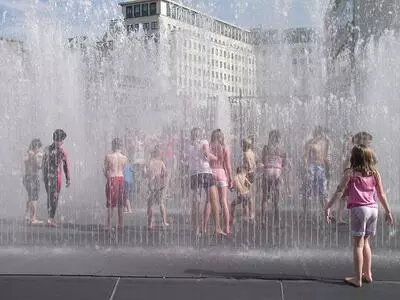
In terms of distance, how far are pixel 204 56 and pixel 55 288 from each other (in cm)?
949

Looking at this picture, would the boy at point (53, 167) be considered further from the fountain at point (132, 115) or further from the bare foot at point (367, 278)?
the bare foot at point (367, 278)

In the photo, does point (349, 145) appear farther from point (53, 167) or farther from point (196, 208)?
point (53, 167)

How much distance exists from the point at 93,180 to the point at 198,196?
15.8 feet

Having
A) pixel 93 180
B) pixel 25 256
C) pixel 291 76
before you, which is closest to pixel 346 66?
pixel 291 76

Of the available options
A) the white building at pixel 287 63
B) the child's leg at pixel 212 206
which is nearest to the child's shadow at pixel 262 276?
the child's leg at pixel 212 206

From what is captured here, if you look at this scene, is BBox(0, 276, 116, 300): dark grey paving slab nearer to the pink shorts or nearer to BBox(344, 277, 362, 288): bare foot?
BBox(344, 277, 362, 288): bare foot

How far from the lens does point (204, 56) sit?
13766 mm

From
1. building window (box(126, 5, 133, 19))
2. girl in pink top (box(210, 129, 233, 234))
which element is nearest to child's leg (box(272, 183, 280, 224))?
girl in pink top (box(210, 129, 233, 234))

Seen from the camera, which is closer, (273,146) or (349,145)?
(273,146)

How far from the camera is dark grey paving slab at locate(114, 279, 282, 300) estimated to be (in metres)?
4.84

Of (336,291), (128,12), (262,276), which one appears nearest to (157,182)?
(262,276)

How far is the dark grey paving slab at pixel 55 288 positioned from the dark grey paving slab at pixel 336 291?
1651 millimetres

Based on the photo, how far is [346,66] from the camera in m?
28.3

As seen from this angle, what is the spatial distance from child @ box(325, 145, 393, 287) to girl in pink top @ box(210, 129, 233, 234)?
261 centimetres
